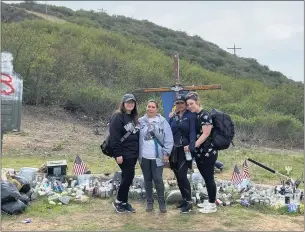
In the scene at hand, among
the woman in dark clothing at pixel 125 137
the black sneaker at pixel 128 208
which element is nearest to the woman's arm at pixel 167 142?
the woman in dark clothing at pixel 125 137

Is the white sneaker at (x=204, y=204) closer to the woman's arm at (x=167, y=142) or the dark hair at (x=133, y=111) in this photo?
the woman's arm at (x=167, y=142)

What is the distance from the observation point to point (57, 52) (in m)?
20.0

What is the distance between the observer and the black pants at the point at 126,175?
5.90 meters

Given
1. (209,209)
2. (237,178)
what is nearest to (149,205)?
(209,209)

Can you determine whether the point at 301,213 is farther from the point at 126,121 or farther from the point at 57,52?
the point at 57,52

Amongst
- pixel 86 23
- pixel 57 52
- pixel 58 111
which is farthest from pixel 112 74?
pixel 86 23

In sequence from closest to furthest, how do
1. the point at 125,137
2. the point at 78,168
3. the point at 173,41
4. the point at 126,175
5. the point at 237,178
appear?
the point at 125,137 < the point at 126,175 < the point at 237,178 < the point at 78,168 < the point at 173,41

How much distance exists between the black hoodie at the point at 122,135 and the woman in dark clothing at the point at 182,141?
52 cm

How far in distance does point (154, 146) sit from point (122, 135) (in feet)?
1.44

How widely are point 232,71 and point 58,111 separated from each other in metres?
21.2

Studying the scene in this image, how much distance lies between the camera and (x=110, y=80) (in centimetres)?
2108

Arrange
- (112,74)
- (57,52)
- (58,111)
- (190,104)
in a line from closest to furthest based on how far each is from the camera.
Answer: (190,104) → (58,111) → (57,52) → (112,74)

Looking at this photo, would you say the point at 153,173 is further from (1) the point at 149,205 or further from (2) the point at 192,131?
(2) the point at 192,131

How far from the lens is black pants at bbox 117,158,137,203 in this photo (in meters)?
5.90
